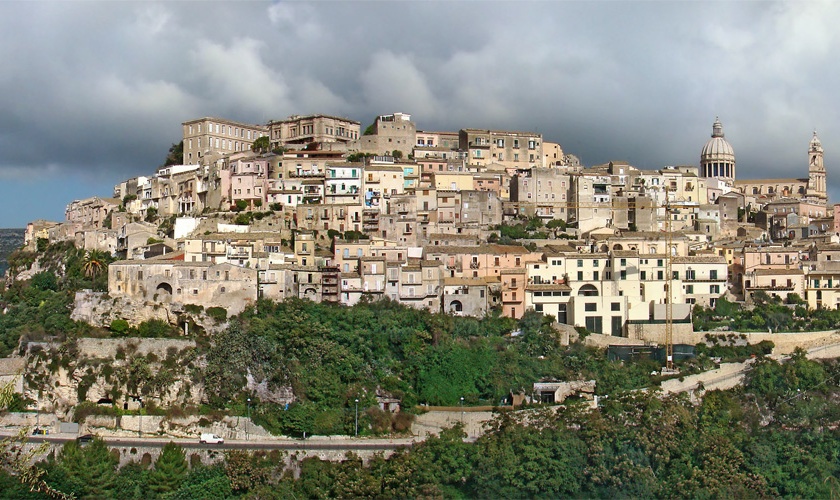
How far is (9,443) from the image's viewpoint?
42625 millimetres

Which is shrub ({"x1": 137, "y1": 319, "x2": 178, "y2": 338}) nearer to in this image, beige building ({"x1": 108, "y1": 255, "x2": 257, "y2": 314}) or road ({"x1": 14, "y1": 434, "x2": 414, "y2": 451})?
beige building ({"x1": 108, "y1": 255, "x2": 257, "y2": 314})

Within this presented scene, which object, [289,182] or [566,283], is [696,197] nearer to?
[566,283]

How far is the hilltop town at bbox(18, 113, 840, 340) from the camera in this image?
5406 cm

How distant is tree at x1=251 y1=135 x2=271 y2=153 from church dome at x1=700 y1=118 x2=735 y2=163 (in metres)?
32.8

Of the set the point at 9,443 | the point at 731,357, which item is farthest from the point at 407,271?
the point at 9,443

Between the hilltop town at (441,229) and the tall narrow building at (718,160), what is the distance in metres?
3.84

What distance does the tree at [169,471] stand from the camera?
41.5 m

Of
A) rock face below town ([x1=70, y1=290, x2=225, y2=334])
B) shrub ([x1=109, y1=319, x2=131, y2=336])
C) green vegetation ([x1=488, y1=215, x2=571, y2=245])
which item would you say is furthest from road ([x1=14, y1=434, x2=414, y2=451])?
green vegetation ([x1=488, y1=215, x2=571, y2=245])

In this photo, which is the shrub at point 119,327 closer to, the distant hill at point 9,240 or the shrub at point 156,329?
the shrub at point 156,329

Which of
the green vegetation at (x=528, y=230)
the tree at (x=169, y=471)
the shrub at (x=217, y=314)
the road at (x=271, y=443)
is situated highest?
the green vegetation at (x=528, y=230)

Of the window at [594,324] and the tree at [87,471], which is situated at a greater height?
the window at [594,324]

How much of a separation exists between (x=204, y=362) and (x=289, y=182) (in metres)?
19.8

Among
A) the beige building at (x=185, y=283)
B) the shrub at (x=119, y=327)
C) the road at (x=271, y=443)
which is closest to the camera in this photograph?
the road at (x=271, y=443)

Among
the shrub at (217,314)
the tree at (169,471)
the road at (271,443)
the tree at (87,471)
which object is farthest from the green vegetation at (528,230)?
the tree at (87,471)
